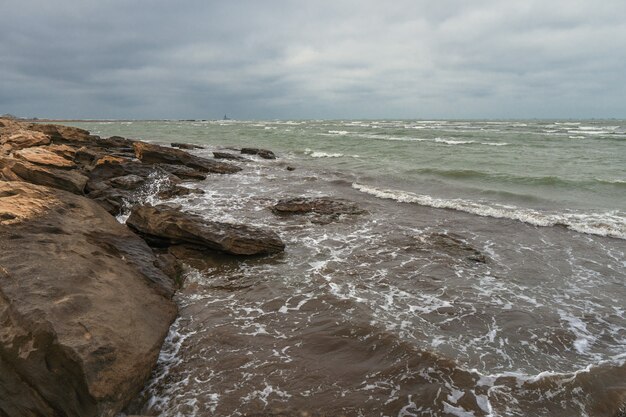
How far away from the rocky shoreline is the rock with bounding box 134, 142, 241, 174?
32.9 feet

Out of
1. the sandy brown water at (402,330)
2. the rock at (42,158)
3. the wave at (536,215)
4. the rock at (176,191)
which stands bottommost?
the sandy brown water at (402,330)

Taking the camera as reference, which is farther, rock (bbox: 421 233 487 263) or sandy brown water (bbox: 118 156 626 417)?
rock (bbox: 421 233 487 263)

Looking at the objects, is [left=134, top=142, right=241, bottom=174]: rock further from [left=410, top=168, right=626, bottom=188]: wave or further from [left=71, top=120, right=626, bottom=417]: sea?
[left=410, top=168, right=626, bottom=188]: wave

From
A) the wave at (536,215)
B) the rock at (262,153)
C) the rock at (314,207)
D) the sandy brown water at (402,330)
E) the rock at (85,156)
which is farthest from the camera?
the rock at (262,153)

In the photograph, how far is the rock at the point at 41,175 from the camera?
10891mm

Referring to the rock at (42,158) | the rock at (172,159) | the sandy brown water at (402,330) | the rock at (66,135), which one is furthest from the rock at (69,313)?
the rock at (66,135)

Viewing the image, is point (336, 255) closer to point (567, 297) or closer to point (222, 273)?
point (222, 273)

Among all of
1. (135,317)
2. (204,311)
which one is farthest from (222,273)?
(135,317)

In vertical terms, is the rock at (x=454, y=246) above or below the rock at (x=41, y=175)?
below

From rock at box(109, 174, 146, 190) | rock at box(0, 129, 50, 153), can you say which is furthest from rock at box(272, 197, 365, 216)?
rock at box(0, 129, 50, 153)

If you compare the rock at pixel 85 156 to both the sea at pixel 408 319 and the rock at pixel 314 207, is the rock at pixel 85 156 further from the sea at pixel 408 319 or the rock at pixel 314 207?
the rock at pixel 314 207

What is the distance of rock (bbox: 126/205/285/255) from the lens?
866 cm

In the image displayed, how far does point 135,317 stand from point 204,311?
142 centimetres

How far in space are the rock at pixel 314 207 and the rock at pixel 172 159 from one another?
30.0 ft
